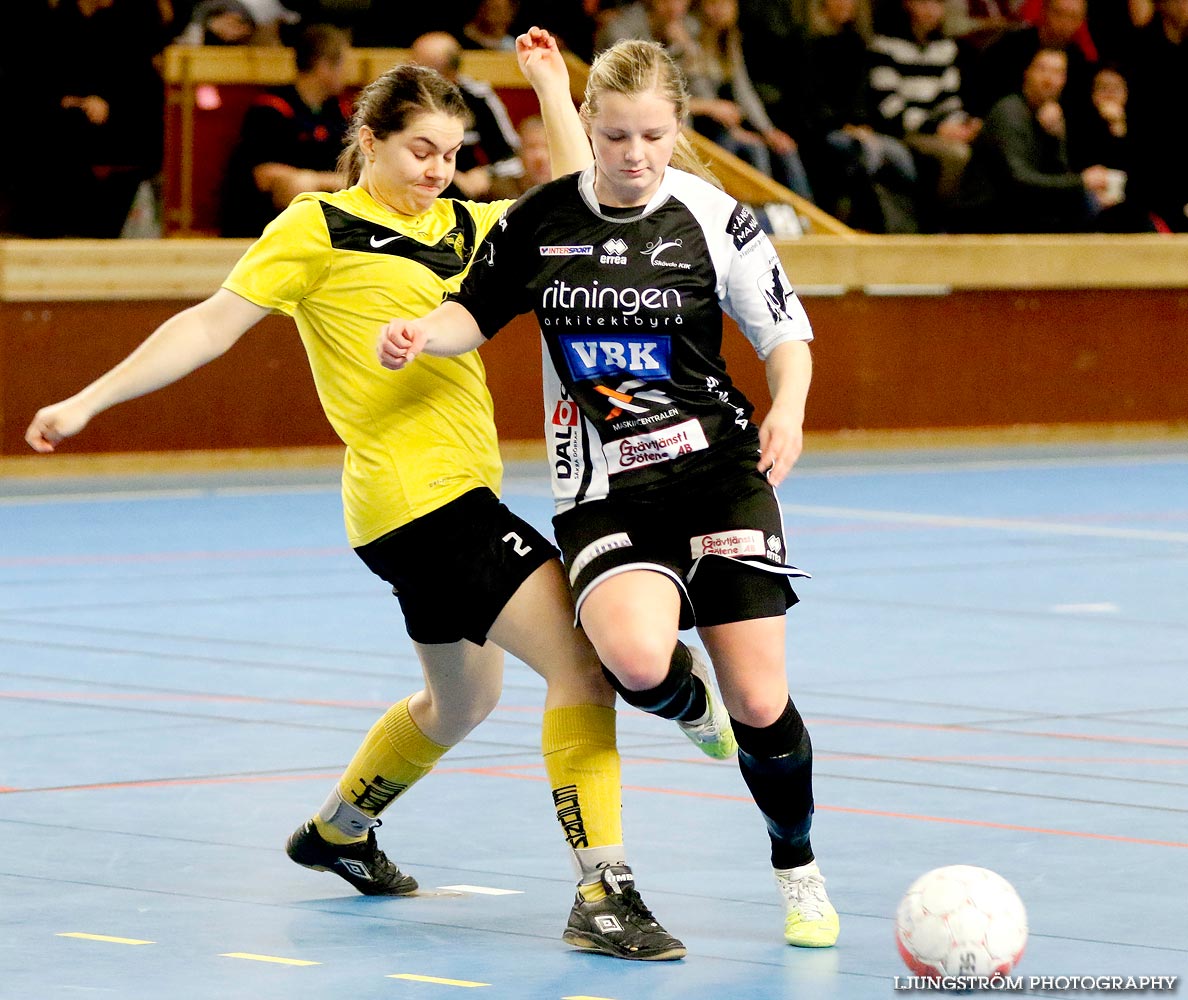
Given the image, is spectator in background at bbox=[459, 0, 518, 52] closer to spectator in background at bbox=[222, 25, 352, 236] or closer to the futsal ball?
spectator in background at bbox=[222, 25, 352, 236]

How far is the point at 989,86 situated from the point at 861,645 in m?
10.3

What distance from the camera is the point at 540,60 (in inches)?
227

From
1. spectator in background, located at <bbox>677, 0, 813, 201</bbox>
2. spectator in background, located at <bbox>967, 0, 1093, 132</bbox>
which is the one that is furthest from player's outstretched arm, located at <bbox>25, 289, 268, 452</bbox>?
spectator in background, located at <bbox>967, 0, 1093, 132</bbox>

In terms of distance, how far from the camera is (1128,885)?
17.6ft

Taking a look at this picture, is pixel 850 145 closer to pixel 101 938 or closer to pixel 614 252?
pixel 614 252

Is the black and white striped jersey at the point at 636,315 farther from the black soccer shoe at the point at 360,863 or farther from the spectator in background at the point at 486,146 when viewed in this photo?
the spectator in background at the point at 486,146

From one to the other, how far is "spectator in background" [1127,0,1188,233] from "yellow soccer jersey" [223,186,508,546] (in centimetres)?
1400

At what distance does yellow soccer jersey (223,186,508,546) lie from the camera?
5.23m

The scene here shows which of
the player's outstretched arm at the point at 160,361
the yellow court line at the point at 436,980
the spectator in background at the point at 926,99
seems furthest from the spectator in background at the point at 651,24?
the yellow court line at the point at 436,980

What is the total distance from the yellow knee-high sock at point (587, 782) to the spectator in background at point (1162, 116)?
14.4 m

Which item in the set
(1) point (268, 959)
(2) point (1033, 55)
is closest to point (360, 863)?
(1) point (268, 959)

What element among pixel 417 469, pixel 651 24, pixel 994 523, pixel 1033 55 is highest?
pixel 651 24

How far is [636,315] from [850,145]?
43.5 feet

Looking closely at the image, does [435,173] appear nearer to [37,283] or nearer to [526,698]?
[526,698]
